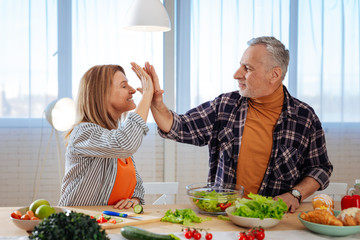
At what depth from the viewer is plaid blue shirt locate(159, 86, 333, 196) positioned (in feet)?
7.87

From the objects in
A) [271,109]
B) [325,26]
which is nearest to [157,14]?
[271,109]

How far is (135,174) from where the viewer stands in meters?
2.45

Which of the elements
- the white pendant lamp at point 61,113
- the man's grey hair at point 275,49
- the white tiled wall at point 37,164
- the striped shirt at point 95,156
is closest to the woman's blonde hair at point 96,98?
the striped shirt at point 95,156

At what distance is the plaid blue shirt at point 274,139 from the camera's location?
94.4 inches

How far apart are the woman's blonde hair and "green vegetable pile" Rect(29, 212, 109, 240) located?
3.70ft

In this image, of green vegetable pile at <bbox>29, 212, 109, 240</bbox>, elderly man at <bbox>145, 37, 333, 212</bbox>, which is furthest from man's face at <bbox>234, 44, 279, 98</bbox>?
green vegetable pile at <bbox>29, 212, 109, 240</bbox>

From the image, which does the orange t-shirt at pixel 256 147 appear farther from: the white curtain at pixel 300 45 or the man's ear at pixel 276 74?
the white curtain at pixel 300 45

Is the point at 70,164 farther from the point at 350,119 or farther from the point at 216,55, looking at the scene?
the point at 350,119

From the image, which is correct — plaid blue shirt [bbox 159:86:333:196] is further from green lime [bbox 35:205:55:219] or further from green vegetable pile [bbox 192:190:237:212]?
green lime [bbox 35:205:55:219]

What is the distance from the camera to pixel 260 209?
172cm

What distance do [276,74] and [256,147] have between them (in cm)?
47

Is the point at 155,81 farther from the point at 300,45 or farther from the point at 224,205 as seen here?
the point at 300,45

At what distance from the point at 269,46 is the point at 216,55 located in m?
1.94

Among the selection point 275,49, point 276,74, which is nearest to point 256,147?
point 276,74
